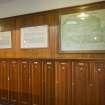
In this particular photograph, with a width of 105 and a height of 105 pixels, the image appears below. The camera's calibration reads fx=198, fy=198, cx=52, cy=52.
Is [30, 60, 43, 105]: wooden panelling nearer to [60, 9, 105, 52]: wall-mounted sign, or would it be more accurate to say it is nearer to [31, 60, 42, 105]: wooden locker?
[31, 60, 42, 105]: wooden locker

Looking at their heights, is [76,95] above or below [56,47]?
below

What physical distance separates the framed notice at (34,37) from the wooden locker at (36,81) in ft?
1.61

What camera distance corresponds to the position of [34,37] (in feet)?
16.8

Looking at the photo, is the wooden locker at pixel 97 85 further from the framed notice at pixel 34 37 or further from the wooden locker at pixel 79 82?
the framed notice at pixel 34 37

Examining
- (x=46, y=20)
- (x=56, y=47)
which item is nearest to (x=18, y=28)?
(x=46, y=20)

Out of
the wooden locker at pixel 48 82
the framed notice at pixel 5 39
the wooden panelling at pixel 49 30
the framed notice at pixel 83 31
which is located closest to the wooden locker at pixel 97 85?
the wooden panelling at pixel 49 30

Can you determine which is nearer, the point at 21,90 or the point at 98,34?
the point at 98,34

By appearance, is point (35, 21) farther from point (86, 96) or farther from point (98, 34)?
point (86, 96)

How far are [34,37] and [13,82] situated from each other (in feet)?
4.34

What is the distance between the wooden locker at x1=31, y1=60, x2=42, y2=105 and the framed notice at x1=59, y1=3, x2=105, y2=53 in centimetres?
75

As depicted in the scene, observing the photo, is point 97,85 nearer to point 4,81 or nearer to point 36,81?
point 36,81

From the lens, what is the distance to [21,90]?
509 centimetres

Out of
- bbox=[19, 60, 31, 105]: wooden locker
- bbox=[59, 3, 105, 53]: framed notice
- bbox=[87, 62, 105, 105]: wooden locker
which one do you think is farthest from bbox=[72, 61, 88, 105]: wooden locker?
bbox=[19, 60, 31, 105]: wooden locker

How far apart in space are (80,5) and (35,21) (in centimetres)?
132
